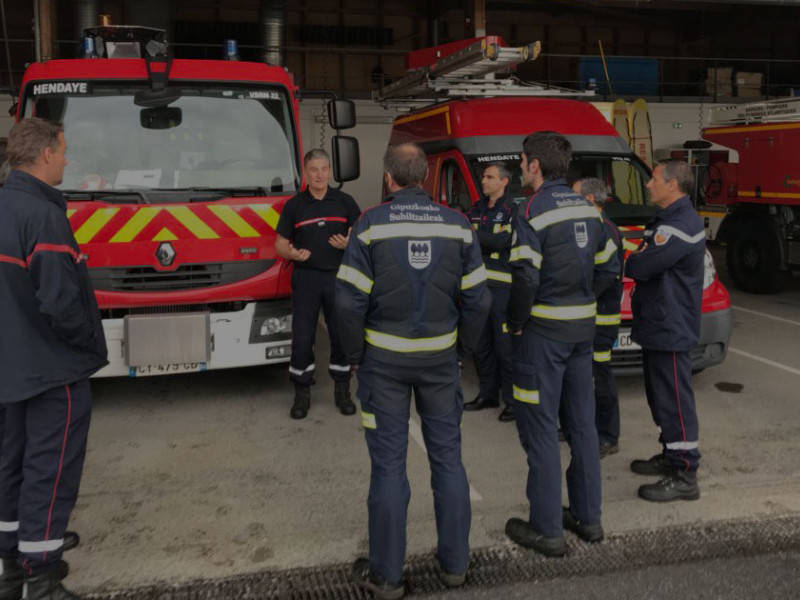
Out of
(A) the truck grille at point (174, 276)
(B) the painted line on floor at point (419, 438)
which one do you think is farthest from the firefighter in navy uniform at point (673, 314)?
(A) the truck grille at point (174, 276)

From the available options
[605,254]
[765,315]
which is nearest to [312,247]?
[605,254]

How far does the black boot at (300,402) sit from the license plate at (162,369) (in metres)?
0.67

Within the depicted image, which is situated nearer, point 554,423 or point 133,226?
point 554,423

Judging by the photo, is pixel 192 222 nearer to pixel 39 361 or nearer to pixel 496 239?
pixel 496 239

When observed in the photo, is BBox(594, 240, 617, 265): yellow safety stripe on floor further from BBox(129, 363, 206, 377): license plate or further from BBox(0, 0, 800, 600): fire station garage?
BBox(129, 363, 206, 377): license plate

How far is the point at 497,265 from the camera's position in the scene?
5.45 m

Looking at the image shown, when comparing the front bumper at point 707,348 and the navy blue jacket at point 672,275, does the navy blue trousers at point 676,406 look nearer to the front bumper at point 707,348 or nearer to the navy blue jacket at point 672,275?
the navy blue jacket at point 672,275

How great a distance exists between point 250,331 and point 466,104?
8.89 feet

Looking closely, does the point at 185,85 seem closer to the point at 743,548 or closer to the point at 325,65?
the point at 743,548

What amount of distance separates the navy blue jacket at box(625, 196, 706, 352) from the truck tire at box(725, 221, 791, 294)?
6958mm

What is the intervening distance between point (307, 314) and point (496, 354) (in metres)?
1.32

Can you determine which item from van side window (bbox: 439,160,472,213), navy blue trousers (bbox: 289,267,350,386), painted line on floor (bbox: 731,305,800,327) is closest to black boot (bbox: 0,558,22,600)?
navy blue trousers (bbox: 289,267,350,386)

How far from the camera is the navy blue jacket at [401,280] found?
10.3 ft

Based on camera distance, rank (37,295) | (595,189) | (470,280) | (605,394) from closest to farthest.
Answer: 1. (37,295)
2. (470,280)
3. (605,394)
4. (595,189)
